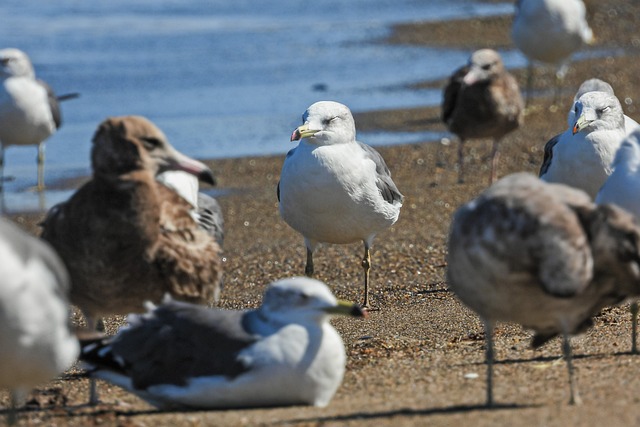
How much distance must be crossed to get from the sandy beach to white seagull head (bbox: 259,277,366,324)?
451mm

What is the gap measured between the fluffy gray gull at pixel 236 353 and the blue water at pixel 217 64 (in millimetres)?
9156

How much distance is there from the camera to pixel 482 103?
50.3 feet

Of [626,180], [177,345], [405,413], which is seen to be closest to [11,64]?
[177,345]

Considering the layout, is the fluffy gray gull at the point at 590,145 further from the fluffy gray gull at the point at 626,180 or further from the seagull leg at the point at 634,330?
the fluffy gray gull at the point at 626,180

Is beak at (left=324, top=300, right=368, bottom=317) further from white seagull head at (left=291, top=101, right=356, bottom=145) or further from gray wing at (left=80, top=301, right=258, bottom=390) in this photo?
white seagull head at (left=291, top=101, right=356, bottom=145)

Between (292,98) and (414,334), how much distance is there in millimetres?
12443

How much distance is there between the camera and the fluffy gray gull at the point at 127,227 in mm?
6480

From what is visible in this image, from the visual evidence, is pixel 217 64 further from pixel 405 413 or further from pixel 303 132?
pixel 405 413

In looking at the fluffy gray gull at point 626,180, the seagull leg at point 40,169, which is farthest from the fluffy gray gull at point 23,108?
the fluffy gray gull at point 626,180

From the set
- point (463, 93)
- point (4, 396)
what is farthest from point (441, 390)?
point (463, 93)

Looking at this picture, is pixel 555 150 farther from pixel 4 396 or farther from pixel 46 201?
pixel 46 201

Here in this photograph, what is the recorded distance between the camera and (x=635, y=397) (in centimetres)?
603

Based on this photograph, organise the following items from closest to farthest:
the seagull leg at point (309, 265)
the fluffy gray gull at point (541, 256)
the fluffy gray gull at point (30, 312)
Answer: the fluffy gray gull at point (30, 312)
the fluffy gray gull at point (541, 256)
the seagull leg at point (309, 265)

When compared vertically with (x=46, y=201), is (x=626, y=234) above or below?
above
